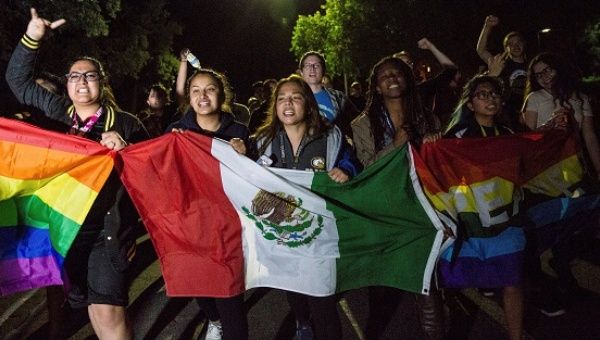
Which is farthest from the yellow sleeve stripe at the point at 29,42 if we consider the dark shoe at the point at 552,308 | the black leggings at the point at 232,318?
the dark shoe at the point at 552,308

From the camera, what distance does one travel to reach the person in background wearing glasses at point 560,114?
4.32 meters

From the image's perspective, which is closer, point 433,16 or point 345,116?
point 345,116

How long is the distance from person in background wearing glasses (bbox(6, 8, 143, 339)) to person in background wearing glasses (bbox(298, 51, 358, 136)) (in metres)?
2.57

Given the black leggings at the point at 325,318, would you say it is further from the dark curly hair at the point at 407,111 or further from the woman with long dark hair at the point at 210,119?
the dark curly hair at the point at 407,111

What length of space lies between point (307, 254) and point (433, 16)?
21.3m

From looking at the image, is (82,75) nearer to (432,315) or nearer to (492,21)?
(432,315)

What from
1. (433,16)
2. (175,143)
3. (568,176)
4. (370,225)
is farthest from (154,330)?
(433,16)

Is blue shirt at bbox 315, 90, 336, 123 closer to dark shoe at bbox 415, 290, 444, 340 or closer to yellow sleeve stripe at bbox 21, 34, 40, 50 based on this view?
dark shoe at bbox 415, 290, 444, 340

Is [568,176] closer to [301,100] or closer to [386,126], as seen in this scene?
[386,126]

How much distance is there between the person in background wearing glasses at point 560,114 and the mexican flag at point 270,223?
5.36 ft

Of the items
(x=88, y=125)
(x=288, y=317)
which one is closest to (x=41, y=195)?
(x=88, y=125)

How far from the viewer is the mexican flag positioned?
3.36m

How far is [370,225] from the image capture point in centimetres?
343

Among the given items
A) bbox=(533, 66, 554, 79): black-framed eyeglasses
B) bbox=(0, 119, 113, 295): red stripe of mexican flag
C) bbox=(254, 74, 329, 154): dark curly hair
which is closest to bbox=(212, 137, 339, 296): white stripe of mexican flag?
bbox=(254, 74, 329, 154): dark curly hair
